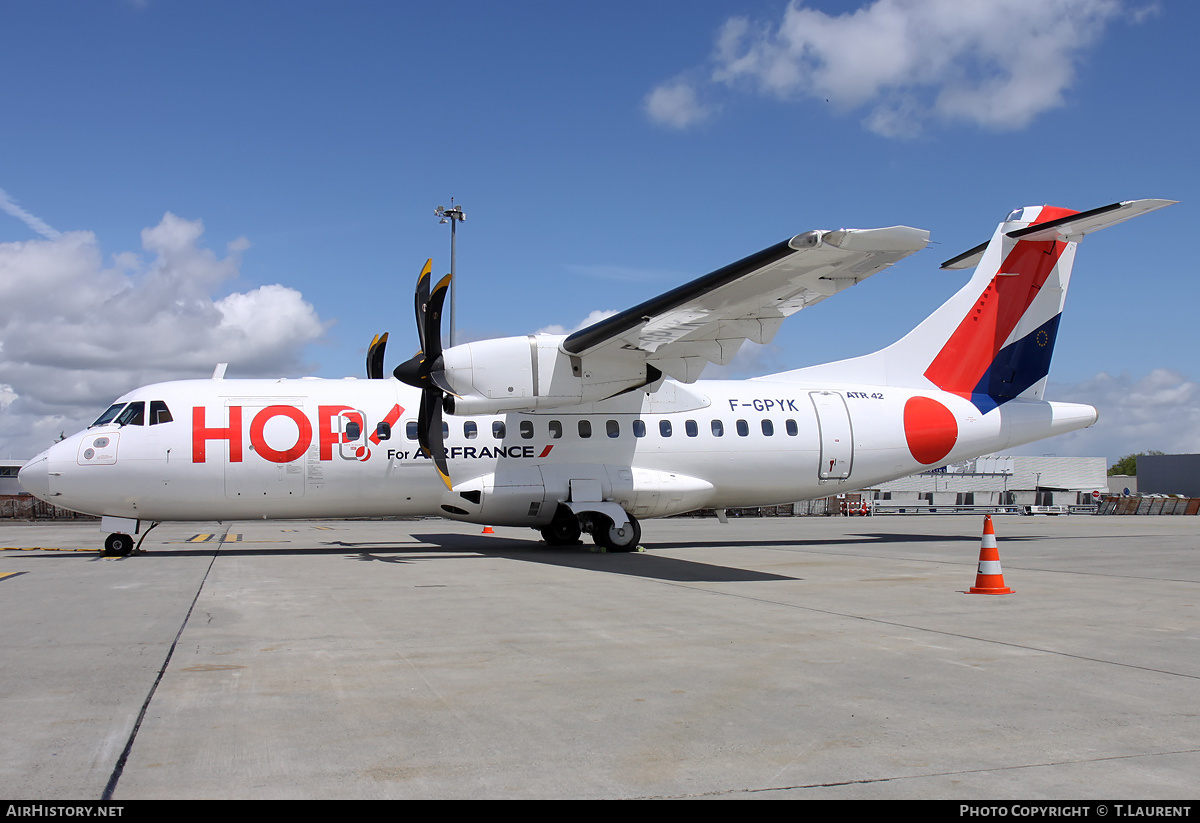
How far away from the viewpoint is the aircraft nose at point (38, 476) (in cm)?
1509

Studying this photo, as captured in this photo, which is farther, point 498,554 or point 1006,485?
point 1006,485

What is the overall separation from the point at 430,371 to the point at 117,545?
22.7ft

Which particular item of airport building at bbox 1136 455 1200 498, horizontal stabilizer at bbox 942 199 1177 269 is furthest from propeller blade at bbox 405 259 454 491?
airport building at bbox 1136 455 1200 498

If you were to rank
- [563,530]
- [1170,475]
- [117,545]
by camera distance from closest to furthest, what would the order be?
[117,545] < [563,530] < [1170,475]

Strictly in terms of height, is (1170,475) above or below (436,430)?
below

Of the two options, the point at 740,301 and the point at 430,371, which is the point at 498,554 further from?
the point at 740,301

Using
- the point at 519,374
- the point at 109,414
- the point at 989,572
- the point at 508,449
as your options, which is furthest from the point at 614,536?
the point at 109,414

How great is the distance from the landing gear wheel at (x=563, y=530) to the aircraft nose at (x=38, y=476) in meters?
8.99

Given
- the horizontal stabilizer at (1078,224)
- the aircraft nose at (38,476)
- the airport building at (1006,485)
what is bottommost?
the airport building at (1006,485)

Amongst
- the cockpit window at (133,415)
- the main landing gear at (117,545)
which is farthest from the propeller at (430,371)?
the main landing gear at (117,545)

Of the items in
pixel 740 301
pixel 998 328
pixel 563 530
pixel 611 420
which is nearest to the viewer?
pixel 740 301

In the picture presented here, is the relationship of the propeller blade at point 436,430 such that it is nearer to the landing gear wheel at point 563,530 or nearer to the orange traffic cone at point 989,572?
the landing gear wheel at point 563,530

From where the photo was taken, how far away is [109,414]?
622 inches

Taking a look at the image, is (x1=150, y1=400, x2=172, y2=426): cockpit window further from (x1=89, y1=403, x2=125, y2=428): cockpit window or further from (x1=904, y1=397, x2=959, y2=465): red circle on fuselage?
(x1=904, y1=397, x2=959, y2=465): red circle on fuselage
